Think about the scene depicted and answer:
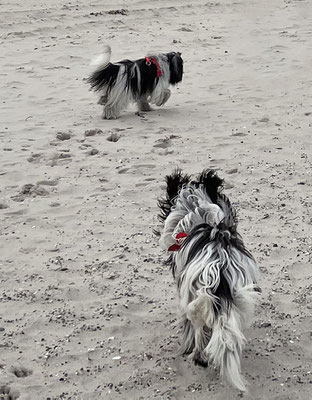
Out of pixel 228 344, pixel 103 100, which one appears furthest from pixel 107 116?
pixel 228 344

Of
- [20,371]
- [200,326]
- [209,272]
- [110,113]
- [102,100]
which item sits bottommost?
[20,371]

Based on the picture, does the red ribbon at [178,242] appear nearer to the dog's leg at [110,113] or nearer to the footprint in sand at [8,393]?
the footprint in sand at [8,393]

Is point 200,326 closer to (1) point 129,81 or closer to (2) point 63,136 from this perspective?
(2) point 63,136

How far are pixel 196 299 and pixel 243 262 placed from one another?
304 mm

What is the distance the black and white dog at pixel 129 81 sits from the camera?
7910 mm

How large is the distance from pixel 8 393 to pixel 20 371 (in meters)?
0.19

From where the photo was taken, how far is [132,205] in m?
5.86

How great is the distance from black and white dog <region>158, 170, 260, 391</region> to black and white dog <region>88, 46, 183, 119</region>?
4.13 metres

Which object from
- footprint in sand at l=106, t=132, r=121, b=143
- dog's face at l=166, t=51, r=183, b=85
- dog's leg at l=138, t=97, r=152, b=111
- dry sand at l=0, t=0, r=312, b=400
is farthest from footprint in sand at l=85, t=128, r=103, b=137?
dog's face at l=166, t=51, r=183, b=85

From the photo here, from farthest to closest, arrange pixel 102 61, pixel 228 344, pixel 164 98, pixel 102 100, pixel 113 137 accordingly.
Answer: pixel 164 98 < pixel 102 100 < pixel 102 61 < pixel 113 137 < pixel 228 344

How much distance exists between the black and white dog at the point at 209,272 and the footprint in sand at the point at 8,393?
86 centimetres

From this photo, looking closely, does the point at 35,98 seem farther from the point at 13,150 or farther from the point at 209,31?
the point at 209,31

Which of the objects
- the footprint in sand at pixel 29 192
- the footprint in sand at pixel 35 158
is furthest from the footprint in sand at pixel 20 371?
the footprint in sand at pixel 35 158

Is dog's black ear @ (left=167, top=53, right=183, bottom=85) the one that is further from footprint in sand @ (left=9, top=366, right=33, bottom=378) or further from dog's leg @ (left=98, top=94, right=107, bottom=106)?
footprint in sand @ (left=9, top=366, right=33, bottom=378)
